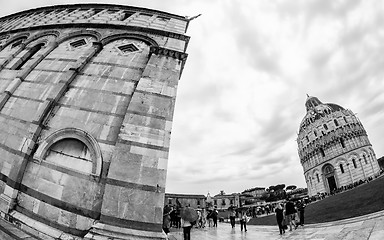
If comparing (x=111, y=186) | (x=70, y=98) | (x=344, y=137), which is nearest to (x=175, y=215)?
(x=111, y=186)

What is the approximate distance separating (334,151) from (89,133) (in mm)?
50089

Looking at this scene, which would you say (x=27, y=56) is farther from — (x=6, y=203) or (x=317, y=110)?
(x=317, y=110)

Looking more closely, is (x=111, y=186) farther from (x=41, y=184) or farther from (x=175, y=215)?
(x=175, y=215)

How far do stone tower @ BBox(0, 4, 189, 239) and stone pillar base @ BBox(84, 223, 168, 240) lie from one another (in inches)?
1.0

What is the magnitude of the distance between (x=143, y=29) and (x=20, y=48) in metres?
6.88

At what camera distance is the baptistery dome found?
128ft

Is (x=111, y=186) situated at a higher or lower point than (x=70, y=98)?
lower

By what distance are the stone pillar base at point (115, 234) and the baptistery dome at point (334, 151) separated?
44817 millimetres

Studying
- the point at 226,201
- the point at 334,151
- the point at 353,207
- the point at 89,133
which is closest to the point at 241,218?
the point at 353,207

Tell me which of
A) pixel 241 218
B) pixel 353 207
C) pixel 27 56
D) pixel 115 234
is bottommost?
pixel 115 234

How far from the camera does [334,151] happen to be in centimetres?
4203

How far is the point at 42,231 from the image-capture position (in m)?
5.16

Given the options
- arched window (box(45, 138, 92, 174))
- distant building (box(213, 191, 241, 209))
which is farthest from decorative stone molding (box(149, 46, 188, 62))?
distant building (box(213, 191, 241, 209))

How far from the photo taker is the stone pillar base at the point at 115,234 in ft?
15.5
